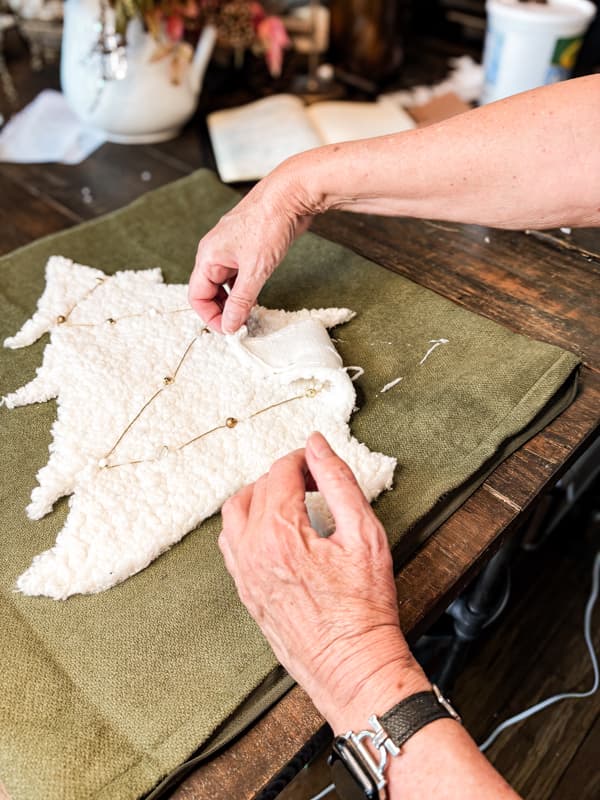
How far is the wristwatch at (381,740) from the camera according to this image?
1.73 feet

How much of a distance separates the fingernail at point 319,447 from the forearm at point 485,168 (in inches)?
13.9

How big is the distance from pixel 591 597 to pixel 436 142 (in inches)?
45.3

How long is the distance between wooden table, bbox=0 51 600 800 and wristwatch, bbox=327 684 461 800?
0.04 m

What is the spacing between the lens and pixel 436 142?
745 millimetres

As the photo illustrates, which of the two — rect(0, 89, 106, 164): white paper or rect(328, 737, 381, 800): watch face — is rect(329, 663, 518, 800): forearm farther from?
rect(0, 89, 106, 164): white paper

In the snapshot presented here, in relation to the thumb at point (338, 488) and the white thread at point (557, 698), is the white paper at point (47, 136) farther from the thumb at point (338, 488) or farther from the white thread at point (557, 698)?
the white thread at point (557, 698)

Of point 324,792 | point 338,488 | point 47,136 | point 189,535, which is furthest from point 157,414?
point 47,136

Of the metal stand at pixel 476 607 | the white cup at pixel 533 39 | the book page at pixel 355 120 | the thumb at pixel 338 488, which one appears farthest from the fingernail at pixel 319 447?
the white cup at pixel 533 39

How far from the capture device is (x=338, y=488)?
591mm

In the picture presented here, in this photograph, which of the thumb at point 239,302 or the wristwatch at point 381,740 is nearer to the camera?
the wristwatch at point 381,740

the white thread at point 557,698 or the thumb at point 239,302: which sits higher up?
the thumb at point 239,302

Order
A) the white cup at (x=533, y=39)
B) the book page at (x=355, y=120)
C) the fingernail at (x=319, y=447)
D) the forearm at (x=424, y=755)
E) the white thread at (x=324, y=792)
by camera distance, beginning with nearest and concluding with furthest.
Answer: the forearm at (x=424, y=755)
the fingernail at (x=319, y=447)
the white thread at (x=324, y=792)
the white cup at (x=533, y=39)
the book page at (x=355, y=120)

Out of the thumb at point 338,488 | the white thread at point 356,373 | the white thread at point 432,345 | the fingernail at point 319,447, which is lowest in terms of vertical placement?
the white thread at point 356,373

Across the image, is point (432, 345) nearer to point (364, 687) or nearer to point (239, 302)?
point (239, 302)
